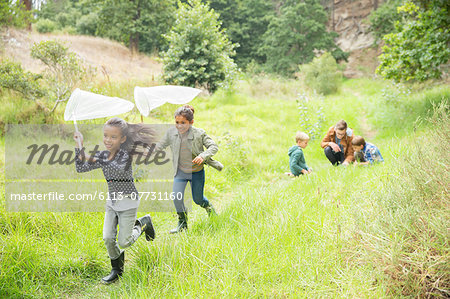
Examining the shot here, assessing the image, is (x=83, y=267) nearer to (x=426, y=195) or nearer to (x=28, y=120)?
(x=426, y=195)

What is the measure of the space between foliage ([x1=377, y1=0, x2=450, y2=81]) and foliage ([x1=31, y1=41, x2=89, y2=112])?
8.37m

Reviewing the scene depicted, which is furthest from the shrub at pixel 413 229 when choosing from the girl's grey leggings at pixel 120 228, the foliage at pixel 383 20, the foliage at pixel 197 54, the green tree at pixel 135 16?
the foliage at pixel 383 20

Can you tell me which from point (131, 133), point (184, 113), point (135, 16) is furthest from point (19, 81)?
point (135, 16)

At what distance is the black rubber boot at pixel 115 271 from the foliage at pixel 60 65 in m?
5.57

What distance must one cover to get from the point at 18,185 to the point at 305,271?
4233mm

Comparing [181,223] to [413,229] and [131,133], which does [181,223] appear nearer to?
[131,133]

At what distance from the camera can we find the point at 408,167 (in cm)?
331

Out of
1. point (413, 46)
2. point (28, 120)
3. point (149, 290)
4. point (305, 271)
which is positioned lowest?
point (28, 120)

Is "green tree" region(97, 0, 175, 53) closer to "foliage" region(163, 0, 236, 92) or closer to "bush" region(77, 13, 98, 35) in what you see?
"bush" region(77, 13, 98, 35)

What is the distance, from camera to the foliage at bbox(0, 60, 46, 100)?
6965mm

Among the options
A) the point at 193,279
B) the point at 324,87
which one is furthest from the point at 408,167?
the point at 324,87

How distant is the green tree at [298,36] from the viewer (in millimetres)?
24078

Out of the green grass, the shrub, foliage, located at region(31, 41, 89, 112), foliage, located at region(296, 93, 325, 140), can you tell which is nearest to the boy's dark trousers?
the green grass

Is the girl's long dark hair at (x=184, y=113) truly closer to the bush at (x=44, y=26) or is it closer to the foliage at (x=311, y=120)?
the foliage at (x=311, y=120)
